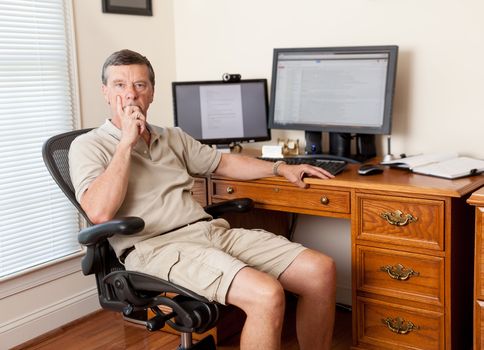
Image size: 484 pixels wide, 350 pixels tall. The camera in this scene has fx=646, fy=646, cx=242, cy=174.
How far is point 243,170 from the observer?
103 inches

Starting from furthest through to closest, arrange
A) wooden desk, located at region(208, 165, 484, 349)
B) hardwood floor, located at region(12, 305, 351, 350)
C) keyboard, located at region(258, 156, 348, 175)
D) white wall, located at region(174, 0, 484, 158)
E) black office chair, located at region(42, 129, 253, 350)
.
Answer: hardwood floor, located at region(12, 305, 351, 350)
white wall, located at region(174, 0, 484, 158)
keyboard, located at region(258, 156, 348, 175)
wooden desk, located at region(208, 165, 484, 349)
black office chair, located at region(42, 129, 253, 350)

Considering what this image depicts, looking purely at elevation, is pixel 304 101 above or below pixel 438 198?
above

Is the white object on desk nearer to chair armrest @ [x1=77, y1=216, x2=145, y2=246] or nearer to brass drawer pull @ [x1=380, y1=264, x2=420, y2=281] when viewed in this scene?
brass drawer pull @ [x1=380, y1=264, x2=420, y2=281]

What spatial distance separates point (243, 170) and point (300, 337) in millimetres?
715

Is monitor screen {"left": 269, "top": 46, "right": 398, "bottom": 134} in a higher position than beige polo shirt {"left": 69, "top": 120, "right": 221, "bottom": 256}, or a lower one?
higher

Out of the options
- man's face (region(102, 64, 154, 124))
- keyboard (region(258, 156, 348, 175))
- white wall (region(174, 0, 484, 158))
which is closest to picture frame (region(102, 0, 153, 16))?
white wall (region(174, 0, 484, 158))

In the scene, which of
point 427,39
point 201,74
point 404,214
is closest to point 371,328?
point 404,214

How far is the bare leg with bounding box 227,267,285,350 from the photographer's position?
196 centimetres

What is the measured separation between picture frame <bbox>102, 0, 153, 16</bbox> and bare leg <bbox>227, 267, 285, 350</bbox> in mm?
1727

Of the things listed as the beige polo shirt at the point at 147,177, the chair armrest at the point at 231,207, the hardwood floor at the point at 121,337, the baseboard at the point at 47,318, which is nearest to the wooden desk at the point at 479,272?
the hardwood floor at the point at 121,337

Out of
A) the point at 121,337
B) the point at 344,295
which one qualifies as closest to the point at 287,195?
the point at 344,295

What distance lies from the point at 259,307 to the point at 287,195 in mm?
716

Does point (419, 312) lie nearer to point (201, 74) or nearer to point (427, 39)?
point (427, 39)

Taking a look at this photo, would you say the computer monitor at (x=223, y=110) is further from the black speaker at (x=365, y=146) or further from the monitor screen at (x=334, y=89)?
the black speaker at (x=365, y=146)
